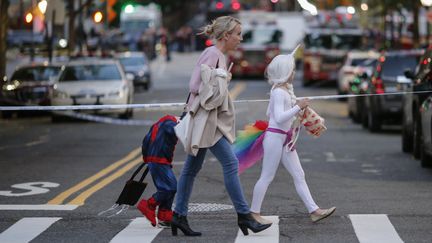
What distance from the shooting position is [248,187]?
48.8ft

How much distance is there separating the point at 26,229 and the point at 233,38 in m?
2.51

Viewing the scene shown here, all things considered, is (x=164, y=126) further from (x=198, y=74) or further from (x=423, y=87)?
(x=423, y=87)

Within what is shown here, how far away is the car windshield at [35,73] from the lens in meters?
32.7

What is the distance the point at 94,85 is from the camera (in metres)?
29.5

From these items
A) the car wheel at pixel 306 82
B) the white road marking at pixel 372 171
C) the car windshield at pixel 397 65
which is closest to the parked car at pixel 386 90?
the car windshield at pixel 397 65

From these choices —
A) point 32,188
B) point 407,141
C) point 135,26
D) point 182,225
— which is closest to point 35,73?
point 407,141

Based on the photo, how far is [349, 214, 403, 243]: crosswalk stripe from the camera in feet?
34.3

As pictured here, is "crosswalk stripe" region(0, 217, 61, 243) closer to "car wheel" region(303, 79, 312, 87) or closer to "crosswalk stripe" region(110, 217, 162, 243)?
"crosswalk stripe" region(110, 217, 162, 243)

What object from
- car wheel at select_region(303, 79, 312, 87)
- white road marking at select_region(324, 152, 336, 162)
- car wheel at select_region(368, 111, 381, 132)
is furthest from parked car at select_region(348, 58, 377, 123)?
car wheel at select_region(303, 79, 312, 87)

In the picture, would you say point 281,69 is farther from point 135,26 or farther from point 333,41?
point 135,26

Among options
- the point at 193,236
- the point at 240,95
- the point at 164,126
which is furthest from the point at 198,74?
the point at 240,95

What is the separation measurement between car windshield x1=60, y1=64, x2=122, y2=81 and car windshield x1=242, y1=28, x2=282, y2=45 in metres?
23.6

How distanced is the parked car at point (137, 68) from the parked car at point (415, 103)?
27.6 meters

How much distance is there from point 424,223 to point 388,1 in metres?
35.6
